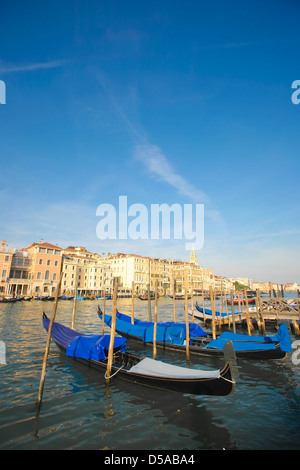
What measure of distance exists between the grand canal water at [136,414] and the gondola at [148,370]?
0.90ft

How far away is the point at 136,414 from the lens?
533cm

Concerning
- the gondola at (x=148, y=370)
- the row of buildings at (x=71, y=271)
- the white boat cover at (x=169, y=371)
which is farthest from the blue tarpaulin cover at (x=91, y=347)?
the row of buildings at (x=71, y=271)

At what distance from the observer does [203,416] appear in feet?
17.4

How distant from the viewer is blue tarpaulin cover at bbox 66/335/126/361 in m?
7.70

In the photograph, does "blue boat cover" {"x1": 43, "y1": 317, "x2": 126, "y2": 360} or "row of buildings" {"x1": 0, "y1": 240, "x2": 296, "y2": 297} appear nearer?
"blue boat cover" {"x1": 43, "y1": 317, "x2": 126, "y2": 360}

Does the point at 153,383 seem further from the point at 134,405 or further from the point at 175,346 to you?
the point at 175,346

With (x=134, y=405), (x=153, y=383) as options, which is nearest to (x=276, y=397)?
(x=153, y=383)

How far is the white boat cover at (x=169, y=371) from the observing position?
567 cm

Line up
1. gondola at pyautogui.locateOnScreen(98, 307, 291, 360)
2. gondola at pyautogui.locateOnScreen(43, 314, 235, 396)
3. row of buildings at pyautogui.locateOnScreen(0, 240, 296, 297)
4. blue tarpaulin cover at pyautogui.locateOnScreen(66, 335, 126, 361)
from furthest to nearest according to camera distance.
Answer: row of buildings at pyautogui.locateOnScreen(0, 240, 296, 297), gondola at pyautogui.locateOnScreen(98, 307, 291, 360), blue tarpaulin cover at pyautogui.locateOnScreen(66, 335, 126, 361), gondola at pyautogui.locateOnScreen(43, 314, 235, 396)
